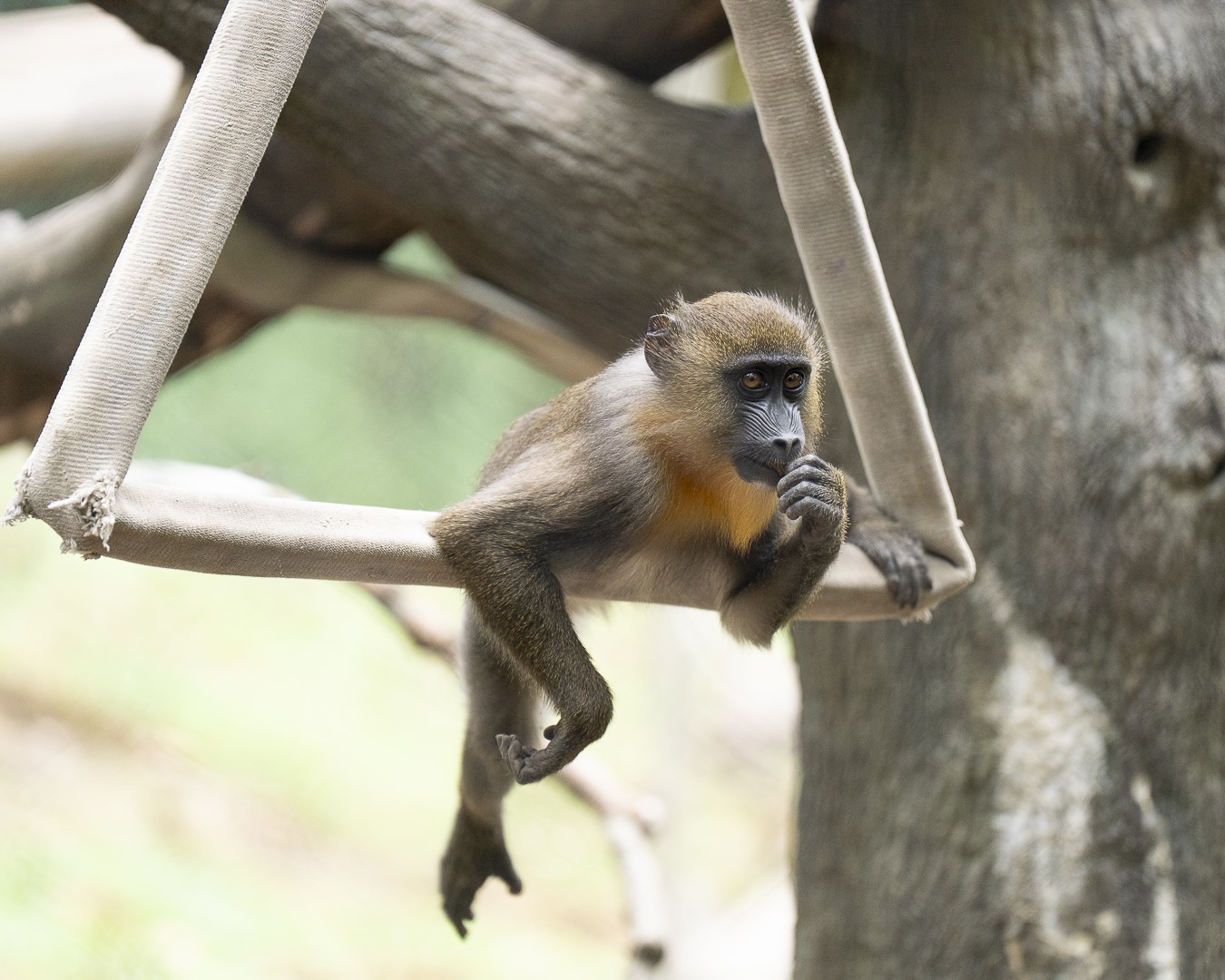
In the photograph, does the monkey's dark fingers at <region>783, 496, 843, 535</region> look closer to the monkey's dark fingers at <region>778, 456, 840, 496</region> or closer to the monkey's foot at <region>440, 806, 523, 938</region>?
the monkey's dark fingers at <region>778, 456, 840, 496</region>

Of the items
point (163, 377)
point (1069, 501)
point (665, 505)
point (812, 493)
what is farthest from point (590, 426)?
point (1069, 501)

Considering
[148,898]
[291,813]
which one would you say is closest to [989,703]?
[148,898]

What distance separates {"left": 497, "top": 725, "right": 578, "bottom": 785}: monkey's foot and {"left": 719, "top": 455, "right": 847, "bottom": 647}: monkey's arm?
69cm

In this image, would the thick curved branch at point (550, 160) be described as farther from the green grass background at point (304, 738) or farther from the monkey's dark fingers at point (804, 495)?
the green grass background at point (304, 738)

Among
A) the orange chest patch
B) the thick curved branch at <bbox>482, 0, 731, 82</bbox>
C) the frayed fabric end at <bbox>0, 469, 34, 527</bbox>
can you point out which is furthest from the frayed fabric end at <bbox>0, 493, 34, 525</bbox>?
the thick curved branch at <bbox>482, 0, 731, 82</bbox>

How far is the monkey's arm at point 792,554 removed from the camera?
2598 mm

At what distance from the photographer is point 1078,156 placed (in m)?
3.76

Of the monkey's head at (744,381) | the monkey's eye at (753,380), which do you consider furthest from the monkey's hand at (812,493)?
the monkey's eye at (753,380)

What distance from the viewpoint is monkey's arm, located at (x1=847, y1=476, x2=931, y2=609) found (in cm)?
310

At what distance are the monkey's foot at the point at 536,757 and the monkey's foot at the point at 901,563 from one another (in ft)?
3.33

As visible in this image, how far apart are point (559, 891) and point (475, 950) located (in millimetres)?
1027

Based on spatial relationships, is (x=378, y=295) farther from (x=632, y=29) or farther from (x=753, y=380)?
(x=753, y=380)

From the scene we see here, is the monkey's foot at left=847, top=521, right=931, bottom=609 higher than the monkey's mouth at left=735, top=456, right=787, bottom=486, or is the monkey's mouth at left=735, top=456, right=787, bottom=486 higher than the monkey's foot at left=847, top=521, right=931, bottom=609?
the monkey's mouth at left=735, top=456, right=787, bottom=486

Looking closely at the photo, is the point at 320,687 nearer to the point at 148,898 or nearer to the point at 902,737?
the point at 148,898
